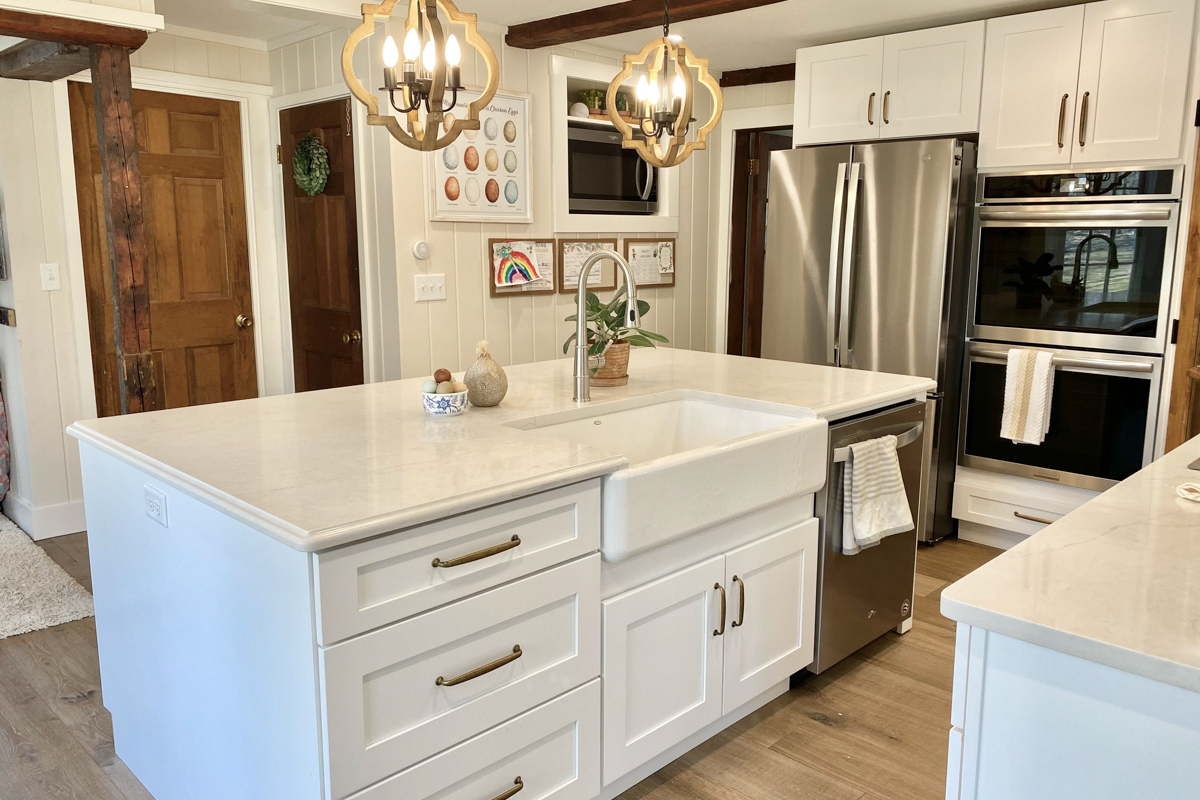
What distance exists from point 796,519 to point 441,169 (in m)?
2.25

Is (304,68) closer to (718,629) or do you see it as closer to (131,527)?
(131,527)

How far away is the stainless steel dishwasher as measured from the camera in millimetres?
2623

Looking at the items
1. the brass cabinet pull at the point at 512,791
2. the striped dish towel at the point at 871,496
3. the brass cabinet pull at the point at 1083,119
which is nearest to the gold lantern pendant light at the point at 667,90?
the striped dish towel at the point at 871,496

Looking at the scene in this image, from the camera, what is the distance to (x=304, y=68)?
13.5 ft

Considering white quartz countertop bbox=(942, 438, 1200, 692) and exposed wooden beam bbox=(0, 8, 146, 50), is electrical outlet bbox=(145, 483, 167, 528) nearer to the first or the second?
white quartz countertop bbox=(942, 438, 1200, 692)

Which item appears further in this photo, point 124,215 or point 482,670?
point 124,215

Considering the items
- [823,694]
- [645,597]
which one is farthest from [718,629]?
[823,694]

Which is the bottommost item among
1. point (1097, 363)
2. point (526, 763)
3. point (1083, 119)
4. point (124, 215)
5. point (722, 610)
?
point (526, 763)

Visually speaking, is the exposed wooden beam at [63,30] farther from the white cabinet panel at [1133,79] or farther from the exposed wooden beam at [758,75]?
the white cabinet panel at [1133,79]

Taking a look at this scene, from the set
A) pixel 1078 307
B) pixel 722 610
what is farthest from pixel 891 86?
pixel 722 610

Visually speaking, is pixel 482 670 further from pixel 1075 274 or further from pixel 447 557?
pixel 1075 274

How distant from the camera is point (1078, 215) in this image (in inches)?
136

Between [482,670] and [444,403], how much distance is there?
769mm

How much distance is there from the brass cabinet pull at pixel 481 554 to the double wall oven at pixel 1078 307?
2759 mm
